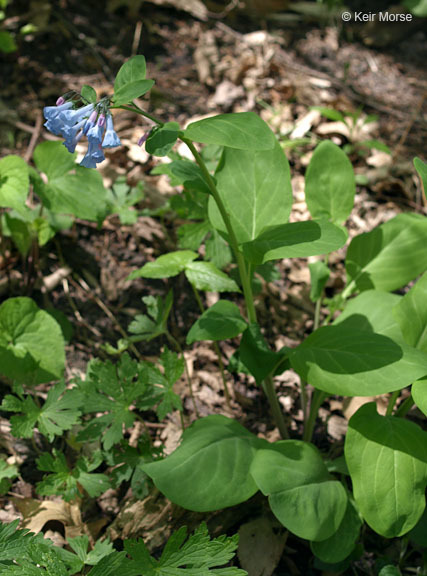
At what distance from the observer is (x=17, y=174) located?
185 centimetres

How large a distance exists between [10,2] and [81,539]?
11.4 feet

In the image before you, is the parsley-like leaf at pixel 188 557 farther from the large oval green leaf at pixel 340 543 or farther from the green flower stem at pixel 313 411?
the green flower stem at pixel 313 411

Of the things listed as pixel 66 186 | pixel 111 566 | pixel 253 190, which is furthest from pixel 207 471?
A: pixel 66 186

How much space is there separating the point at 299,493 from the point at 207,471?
0.27m

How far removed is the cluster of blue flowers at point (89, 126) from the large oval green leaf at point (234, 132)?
7.5 inches

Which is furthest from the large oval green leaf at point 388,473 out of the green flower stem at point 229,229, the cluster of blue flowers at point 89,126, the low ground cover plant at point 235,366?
the cluster of blue flowers at point 89,126

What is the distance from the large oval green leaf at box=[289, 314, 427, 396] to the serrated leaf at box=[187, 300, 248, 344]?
203 mm

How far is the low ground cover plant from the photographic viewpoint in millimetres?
1199

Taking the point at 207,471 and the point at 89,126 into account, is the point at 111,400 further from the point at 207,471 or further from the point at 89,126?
the point at 89,126

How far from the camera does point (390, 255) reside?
1903 mm

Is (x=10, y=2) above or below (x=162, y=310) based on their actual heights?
above

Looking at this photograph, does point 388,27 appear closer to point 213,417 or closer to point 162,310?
point 162,310

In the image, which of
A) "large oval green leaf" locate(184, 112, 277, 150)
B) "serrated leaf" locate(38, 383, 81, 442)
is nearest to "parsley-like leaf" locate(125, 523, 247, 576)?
"serrated leaf" locate(38, 383, 81, 442)

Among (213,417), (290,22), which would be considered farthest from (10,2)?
(213,417)
